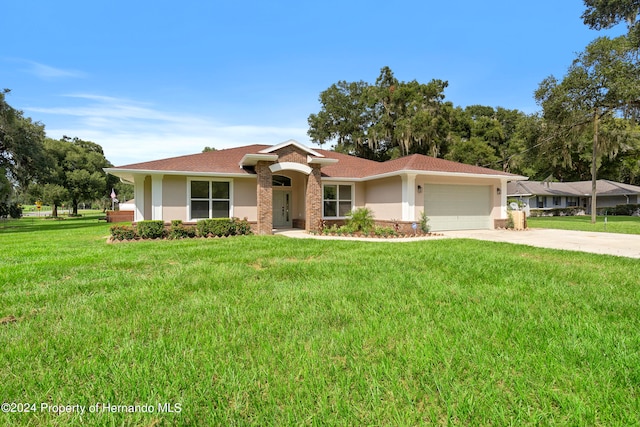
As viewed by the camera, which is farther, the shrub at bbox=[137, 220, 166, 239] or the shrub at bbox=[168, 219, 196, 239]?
the shrub at bbox=[168, 219, 196, 239]

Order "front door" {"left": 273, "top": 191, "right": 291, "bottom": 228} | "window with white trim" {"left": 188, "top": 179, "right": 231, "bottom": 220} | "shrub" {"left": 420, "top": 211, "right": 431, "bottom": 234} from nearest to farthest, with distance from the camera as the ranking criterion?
"window with white trim" {"left": 188, "top": 179, "right": 231, "bottom": 220}
"shrub" {"left": 420, "top": 211, "right": 431, "bottom": 234}
"front door" {"left": 273, "top": 191, "right": 291, "bottom": 228}

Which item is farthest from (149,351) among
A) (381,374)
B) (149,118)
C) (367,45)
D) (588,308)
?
(149,118)

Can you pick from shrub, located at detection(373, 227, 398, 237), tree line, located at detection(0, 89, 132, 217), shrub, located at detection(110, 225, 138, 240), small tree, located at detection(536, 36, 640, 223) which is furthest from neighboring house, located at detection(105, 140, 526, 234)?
tree line, located at detection(0, 89, 132, 217)

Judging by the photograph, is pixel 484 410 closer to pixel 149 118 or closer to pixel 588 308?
pixel 588 308

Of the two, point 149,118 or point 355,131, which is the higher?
point 355,131

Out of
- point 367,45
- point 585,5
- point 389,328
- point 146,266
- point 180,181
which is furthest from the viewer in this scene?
point 585,5

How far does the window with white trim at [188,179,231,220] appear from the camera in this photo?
555 inches

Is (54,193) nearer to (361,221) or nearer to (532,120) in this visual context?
(361,221)

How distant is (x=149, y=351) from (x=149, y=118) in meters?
18.1

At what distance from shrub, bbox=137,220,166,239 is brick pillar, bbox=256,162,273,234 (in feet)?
12.9

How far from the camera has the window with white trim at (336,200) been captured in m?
16.5

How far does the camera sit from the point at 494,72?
1895 cm

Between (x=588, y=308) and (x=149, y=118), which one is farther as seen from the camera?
(x=149, y=118)

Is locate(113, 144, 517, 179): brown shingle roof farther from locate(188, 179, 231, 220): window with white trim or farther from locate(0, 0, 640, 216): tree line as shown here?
locate(0, 0, 640, 216): tree line
